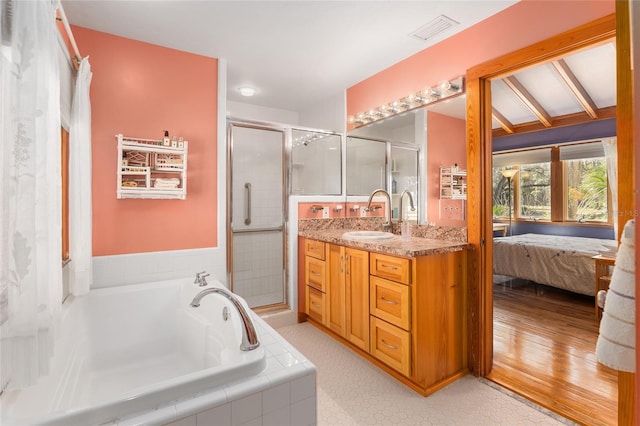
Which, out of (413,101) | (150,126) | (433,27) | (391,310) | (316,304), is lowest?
(316,304)

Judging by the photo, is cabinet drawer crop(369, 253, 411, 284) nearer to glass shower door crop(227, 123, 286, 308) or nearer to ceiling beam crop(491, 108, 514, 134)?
glass shower door crop(227, 123, 286, 308)

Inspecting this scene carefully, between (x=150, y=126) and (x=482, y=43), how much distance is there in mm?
2601

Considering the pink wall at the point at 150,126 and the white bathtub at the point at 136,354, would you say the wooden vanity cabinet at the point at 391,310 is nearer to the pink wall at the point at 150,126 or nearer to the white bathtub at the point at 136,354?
the white bathtub at the point at 136,354

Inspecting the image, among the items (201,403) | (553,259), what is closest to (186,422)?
(201,403)

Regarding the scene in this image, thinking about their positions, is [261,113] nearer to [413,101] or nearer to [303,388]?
[413,101]

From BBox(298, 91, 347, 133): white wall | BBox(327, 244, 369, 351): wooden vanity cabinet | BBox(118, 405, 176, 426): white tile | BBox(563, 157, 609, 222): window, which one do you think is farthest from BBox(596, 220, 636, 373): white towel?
BBox(563, 157, 609, 222): window

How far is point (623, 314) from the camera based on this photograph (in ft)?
3.04

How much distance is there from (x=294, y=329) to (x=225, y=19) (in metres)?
2.68

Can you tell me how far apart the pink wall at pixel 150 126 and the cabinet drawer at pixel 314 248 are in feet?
2.90

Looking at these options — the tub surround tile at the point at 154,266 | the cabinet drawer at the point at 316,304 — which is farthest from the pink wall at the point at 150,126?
the cabinet drawer at the point at 316,304

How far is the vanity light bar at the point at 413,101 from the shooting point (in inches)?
94.0

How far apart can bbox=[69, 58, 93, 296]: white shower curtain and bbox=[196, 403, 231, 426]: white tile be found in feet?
4.97

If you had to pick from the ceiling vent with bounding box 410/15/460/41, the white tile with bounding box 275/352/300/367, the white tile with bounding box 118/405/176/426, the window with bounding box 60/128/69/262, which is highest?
the ceiling vent with bounding box 410/15/460/41

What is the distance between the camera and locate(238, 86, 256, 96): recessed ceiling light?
11.6 feet
